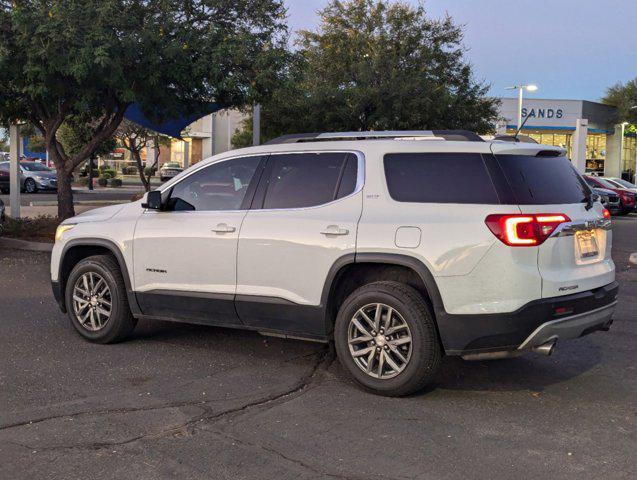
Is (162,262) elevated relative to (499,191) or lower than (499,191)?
lower

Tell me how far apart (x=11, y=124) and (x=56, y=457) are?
13.3 m

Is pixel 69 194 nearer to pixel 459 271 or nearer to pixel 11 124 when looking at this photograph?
pixel 11 124

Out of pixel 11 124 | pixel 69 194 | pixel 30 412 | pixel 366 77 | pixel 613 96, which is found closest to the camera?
pixel 30 412

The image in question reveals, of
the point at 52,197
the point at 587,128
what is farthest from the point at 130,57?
the point at 587,128

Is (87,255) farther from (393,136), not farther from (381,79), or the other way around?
(381,79)

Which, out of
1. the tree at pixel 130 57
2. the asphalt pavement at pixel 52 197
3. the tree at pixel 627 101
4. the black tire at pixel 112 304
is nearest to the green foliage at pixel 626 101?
the tree at pixel 627 101

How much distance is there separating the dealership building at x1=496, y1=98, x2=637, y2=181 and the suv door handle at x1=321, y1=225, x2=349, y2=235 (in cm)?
3969

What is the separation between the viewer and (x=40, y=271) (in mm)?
10734

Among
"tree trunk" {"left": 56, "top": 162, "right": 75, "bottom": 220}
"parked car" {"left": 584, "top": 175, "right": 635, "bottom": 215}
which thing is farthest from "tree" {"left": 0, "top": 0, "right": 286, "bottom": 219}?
"parked car" {"left": 584, "top": 175, "right": 635, "bottom": 215}

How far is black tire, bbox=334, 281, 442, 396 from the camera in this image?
4.93 metres

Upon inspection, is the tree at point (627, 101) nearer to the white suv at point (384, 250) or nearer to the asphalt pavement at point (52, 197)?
the asphalt pavement at point (52, 197)

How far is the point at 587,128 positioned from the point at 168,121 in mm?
36006

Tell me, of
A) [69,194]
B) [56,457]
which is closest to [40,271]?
[69,194]

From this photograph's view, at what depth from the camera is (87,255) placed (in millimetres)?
6977
